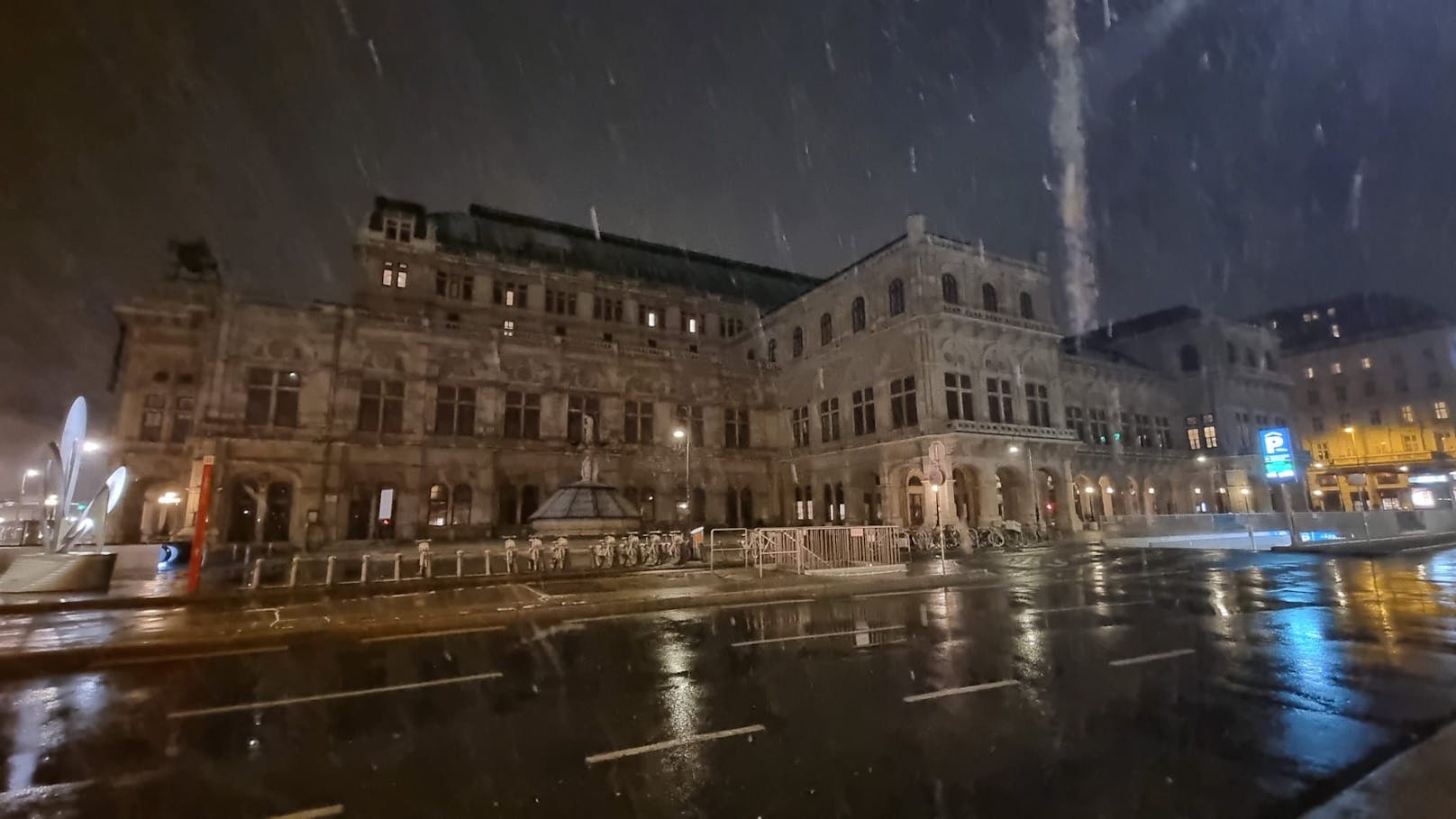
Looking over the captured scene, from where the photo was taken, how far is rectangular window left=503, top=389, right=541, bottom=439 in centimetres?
3756

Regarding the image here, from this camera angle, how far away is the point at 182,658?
10.1 meters

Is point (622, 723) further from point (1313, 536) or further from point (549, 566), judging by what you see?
point (1313, 536)

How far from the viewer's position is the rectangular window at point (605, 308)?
158ft

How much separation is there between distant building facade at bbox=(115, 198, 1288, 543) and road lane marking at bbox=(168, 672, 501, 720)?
74.4 feet

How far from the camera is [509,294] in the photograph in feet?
149

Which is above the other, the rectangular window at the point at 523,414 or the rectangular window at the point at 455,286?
the rectangular window at the point at 455,286

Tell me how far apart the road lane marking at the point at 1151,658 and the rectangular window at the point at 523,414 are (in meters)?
33.6

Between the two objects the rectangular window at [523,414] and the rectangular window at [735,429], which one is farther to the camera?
the rectangular window at [735,429]

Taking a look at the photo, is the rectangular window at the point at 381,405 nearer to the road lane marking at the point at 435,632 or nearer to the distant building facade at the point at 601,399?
the distant building facade at the point at 601,399

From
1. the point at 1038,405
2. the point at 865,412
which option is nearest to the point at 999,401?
the point at 1038,405

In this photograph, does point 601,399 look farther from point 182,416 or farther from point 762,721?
point 762,721

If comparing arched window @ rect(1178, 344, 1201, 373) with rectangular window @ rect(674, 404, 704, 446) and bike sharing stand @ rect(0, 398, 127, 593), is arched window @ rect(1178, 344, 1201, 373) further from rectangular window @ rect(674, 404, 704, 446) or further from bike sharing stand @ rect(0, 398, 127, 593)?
bike sharing stand @ rect(0, 398, 127, 593)

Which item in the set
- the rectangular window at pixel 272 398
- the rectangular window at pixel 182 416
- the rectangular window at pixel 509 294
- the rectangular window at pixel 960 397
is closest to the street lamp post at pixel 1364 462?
the rectangular window at pixel 960 397

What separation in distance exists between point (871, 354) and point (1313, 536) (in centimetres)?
2392
